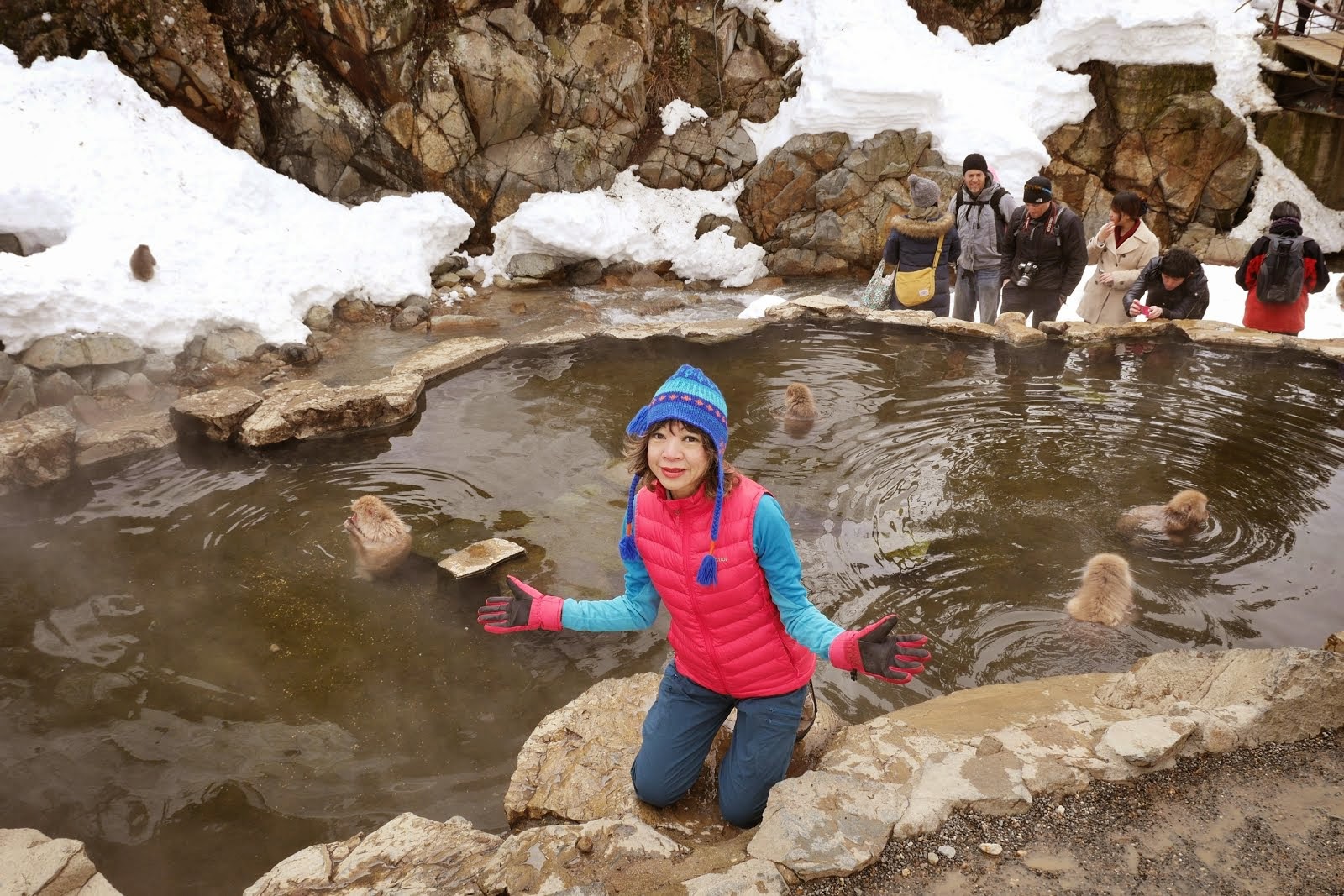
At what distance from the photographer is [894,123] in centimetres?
1291

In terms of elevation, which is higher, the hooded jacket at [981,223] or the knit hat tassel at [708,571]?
the hooded jacket at [981,223]

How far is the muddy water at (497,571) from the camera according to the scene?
3.41 meters

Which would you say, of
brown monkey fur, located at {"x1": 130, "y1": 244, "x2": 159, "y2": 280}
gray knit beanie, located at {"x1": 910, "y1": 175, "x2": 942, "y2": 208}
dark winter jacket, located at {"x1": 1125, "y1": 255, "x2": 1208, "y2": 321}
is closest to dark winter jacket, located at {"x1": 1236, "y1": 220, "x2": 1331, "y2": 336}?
dark winter jacket, located at {"x1": 1125, "y1": 255, "x2": 1208, "y2": 321}

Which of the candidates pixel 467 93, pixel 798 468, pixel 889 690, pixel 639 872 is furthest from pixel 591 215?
pixel 639 872

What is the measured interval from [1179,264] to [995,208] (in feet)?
5.30

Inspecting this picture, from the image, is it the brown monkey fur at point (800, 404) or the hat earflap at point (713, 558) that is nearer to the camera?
the hat earflap at point (713, 558)

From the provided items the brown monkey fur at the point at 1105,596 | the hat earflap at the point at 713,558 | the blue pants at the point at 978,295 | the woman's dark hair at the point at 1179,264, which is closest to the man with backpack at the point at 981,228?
the blue pants at the point at 978,295

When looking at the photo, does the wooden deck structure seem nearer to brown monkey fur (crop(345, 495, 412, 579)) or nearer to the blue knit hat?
the blue knit hat

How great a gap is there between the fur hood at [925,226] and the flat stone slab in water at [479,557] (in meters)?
4.65

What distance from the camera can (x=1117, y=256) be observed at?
22.5 ft

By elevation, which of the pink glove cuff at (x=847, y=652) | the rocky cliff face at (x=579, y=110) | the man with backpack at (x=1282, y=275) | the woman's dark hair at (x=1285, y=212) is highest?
the rocky cliff face at (x=579, y=110)

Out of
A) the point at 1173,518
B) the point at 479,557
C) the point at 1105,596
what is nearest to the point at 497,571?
the point at 479,557

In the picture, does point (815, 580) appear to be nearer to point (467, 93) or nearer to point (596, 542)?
point (596, 542)

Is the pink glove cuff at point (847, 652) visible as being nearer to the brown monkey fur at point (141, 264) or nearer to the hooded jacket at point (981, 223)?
the hooded jacket at point (981, 223)
